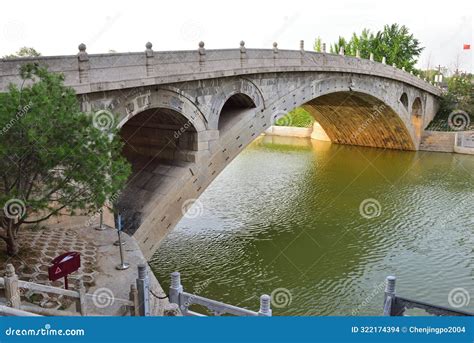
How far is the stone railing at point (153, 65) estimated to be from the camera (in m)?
12.7

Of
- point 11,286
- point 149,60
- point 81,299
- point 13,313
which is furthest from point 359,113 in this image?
point 13,313

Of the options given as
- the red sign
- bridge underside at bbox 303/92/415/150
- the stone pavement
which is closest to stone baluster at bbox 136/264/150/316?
the stone pavement

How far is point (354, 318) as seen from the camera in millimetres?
6574

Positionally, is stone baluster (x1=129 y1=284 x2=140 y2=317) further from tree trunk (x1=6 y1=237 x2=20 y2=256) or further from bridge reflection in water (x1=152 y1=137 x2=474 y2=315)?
bridge reflection in water (x1=152 y1=137 x2=474 y2=315)

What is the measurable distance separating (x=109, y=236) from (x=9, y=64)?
5.67 m

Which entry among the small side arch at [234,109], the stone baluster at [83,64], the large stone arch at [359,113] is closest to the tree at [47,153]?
the stone baluster at [83,64]

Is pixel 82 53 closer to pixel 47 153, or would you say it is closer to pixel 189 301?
pixel 47 153

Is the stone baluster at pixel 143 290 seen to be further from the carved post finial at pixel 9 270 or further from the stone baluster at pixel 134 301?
the carved post finial at pixel 9 270

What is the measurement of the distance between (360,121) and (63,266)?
1475 inches

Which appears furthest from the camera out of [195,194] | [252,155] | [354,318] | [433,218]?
[252,155]

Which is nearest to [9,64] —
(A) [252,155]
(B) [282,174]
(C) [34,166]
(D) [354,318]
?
(C) [34,166]

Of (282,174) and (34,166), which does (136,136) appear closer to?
(34,166)

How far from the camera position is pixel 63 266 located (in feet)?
32.2

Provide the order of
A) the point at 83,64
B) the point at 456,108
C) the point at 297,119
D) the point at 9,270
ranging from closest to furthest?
the point at 9,270
the point at 83,64
the point at 456,108
the point at 297,119
